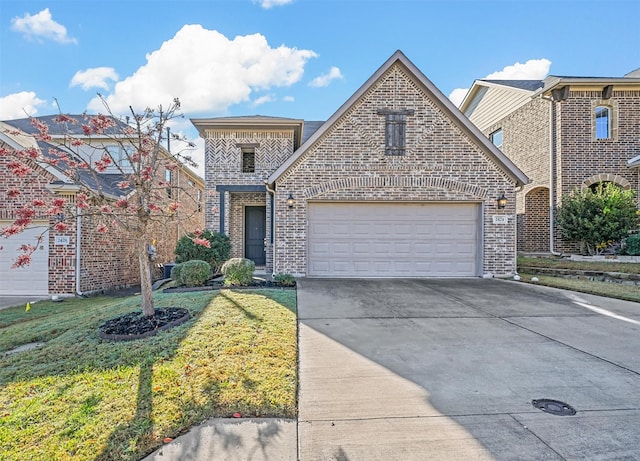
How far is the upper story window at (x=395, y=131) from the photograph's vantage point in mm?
10062

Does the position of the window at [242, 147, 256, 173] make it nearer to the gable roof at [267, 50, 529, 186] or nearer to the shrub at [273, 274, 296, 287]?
the gable roof at [267, 50, 529, 186]

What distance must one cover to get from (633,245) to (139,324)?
557 inches

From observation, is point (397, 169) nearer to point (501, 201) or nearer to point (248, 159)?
point (501, 201)

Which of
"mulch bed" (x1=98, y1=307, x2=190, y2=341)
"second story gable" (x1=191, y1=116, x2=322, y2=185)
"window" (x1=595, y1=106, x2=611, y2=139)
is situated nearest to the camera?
"mulch bed" (x1=98, y1=307, x2=190, y2=341)

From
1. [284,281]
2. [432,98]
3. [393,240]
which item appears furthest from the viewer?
[393,240]

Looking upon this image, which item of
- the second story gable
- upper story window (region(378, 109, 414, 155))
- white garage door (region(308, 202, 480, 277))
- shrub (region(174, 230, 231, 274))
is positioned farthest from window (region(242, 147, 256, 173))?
upper story window (region(378, 109, 414, 155))

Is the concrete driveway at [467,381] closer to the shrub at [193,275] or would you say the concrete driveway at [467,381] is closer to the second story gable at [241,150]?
the shrub at [193,275]

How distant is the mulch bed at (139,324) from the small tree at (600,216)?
12663 mm

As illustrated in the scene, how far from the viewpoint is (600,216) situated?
1145cm

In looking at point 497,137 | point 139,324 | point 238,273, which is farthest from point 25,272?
point 497,137

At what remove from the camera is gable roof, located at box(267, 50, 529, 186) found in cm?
989

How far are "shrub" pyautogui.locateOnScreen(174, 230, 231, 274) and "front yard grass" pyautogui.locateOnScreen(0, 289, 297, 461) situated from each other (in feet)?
16.7

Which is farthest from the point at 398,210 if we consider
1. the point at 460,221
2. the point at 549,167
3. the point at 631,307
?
the point at 549,167

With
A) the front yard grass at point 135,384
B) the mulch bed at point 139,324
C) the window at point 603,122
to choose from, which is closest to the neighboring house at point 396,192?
the mulch bed at point 139,324
